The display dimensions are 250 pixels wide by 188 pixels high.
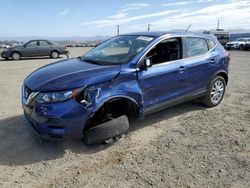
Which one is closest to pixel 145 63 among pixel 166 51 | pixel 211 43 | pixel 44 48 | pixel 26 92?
pixel 166 51

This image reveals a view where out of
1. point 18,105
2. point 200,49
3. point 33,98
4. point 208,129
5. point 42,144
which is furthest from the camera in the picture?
point 18,105

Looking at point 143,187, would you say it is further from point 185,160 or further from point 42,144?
point 42,144

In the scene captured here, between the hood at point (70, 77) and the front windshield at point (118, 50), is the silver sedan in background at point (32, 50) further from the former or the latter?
the hood at point (70, 77)

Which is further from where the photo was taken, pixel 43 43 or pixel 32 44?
pixel 43 43

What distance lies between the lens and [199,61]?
5.67 meters

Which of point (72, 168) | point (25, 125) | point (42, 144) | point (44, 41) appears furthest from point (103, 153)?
point (44, 41)

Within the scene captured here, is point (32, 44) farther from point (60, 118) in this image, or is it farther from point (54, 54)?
point (60, 118)

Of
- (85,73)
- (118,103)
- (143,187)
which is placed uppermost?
(85,73)

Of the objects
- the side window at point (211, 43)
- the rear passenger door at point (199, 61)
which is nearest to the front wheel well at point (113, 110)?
the rear passenger door at point (199, 61)

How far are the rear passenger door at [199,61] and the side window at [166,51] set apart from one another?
0.61 ft

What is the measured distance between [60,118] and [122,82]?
110cm

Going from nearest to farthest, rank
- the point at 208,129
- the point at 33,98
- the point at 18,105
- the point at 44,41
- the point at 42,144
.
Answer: the point at 33,98 → the point at 42,144 → the point at 208,129 → the point at 18,105 → the point at 44,41

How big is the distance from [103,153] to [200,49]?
310 cm

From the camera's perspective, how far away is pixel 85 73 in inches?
165
